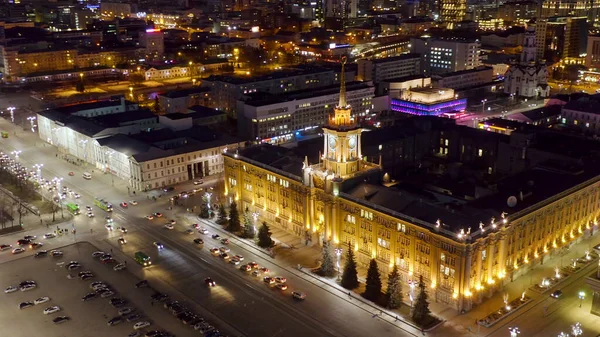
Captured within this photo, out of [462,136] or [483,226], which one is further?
[462,136]

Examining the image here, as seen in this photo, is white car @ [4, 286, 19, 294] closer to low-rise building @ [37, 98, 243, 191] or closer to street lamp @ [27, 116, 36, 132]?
low-rise building @ [37, 98, 243, 191]

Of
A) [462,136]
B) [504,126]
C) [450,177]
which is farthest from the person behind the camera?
[504,126]

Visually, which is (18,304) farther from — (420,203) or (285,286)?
(420,203)

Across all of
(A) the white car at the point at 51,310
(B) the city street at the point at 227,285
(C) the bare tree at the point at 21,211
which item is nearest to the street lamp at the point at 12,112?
(B) the city street at the point at 227,285

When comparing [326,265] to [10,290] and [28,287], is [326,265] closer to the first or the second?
[28,287]

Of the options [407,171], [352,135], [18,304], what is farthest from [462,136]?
[18,304]

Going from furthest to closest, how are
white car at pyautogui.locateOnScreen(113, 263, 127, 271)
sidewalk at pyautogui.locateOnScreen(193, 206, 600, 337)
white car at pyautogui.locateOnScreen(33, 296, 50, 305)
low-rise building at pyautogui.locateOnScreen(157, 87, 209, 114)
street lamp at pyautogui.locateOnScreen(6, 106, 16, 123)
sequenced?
street lamp at pyautogui.locateOnScreen(6, 106, 16, 123), low-rise building at pyautogui.locateOnScreen(157, 87, 209, 114), white car at pyautogui.locateOnScreen(113, 263, 127, 271), white car at pyautogui.locateOnScreen(33, 296, 50, 305), sidewalk at pyautogui.locateOnScreen(193, 206, 600, 337)

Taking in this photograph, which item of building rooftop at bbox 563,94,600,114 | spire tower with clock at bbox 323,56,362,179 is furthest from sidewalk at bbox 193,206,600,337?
building rooftop at bbox 563,94,600,114
